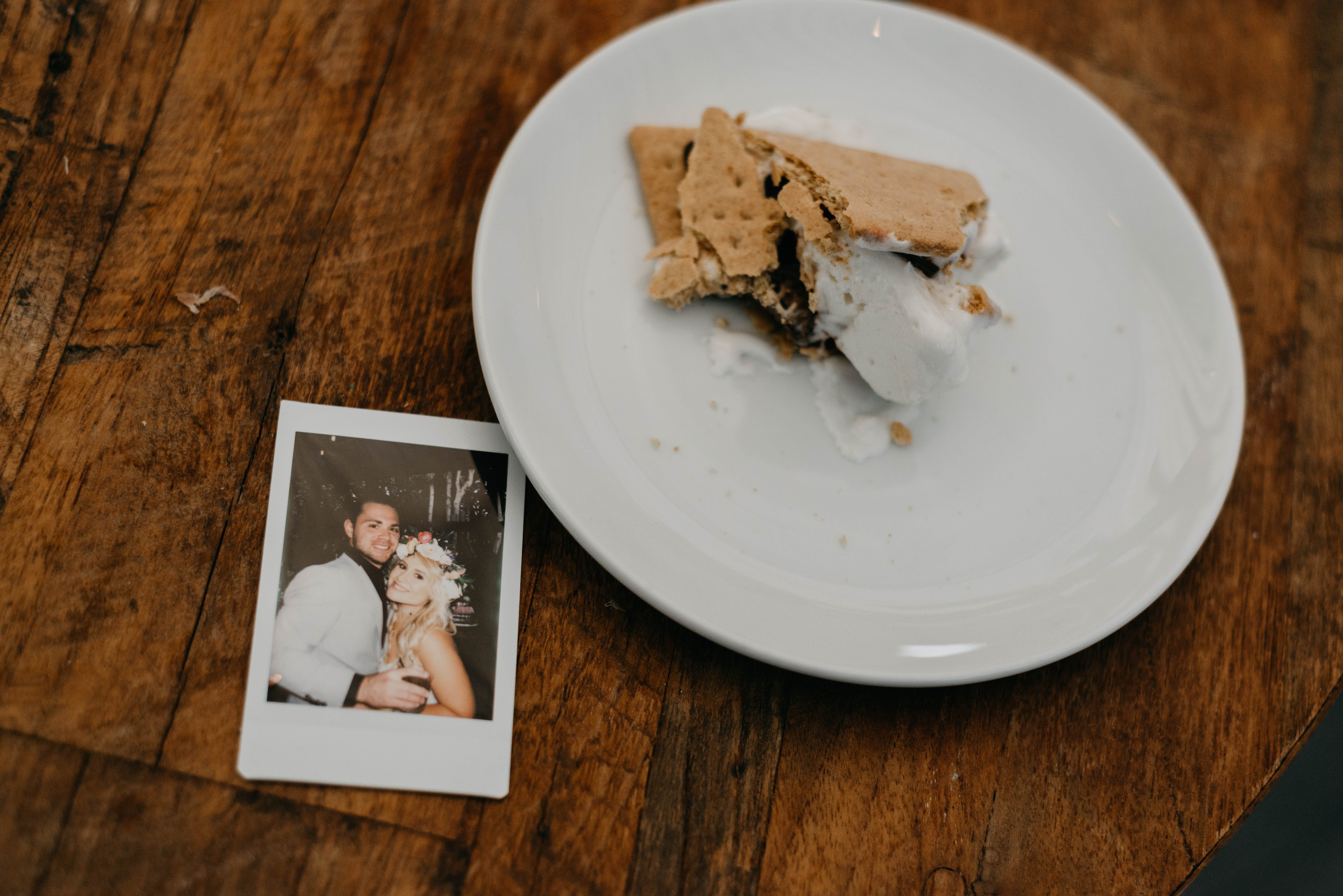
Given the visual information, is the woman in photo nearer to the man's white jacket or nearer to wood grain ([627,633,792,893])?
the man's white jacket

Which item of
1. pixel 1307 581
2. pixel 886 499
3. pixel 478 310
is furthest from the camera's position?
pixel 1307 581

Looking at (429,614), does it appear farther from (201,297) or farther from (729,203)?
(729,203)

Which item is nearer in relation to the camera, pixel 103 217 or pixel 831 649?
pixel 831 649

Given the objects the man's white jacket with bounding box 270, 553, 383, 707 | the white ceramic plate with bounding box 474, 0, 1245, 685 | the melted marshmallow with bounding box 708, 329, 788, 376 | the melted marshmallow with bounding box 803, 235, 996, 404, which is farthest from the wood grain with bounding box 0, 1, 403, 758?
the melted marshmallow with bounding box 803, 235, 996, 404

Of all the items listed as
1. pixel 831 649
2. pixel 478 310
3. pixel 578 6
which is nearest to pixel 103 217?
pixel 478 310

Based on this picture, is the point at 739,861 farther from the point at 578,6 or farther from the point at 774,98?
the point at 578,6

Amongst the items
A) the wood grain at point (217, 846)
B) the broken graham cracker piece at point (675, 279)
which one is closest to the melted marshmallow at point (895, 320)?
the broken graham cracker piece at point (675, 279)

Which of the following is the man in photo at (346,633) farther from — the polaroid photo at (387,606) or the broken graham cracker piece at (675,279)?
the broken graham cracker piece at (675,279)
